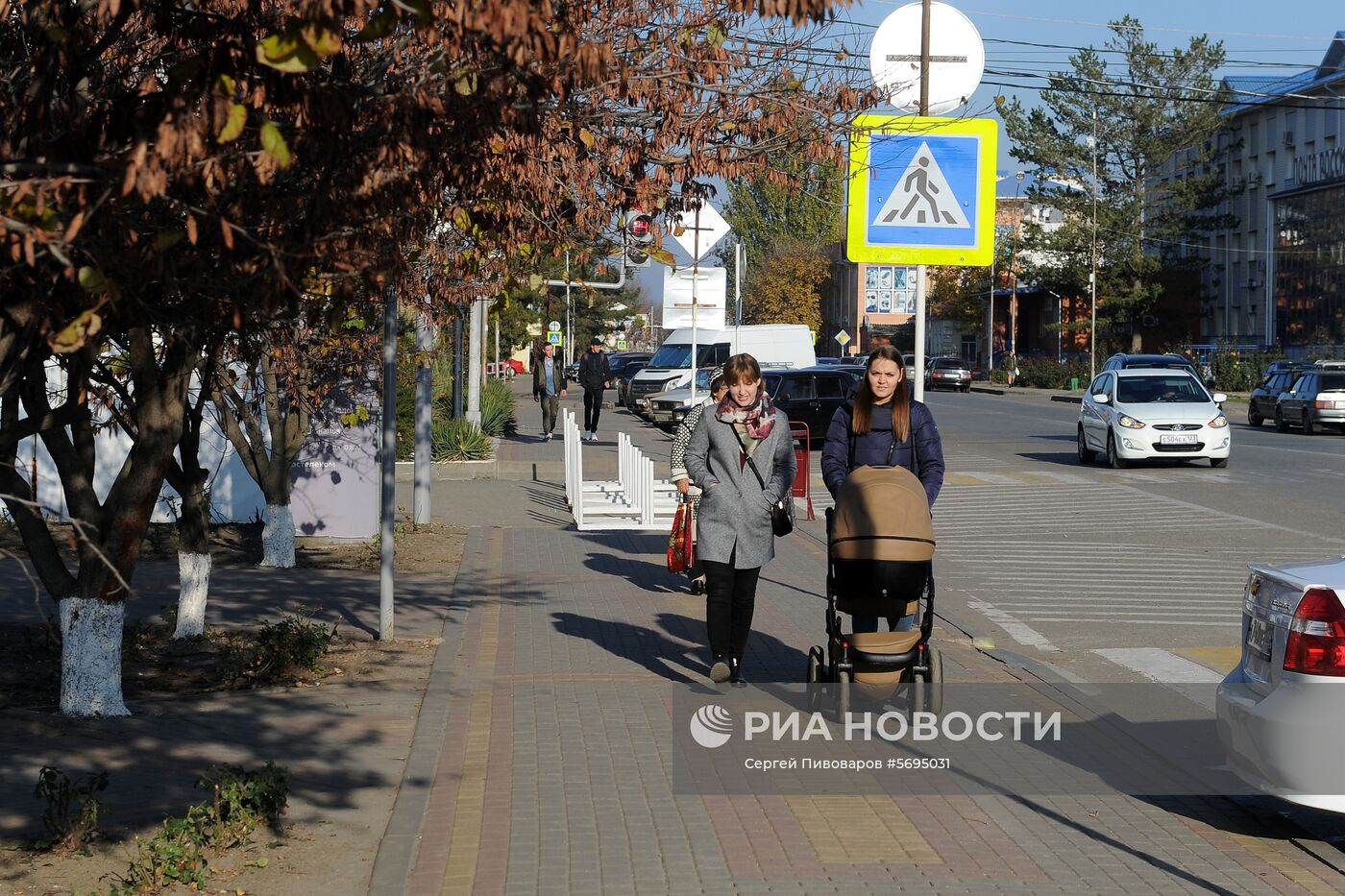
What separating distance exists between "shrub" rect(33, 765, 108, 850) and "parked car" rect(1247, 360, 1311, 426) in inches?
1493

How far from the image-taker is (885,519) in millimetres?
7070

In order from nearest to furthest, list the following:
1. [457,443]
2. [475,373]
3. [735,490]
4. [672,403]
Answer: [735,490] < [457,443] < [475,373] < [672,403]

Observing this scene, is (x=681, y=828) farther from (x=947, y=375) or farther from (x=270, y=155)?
(x=947, y=375)

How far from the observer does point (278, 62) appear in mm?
3658

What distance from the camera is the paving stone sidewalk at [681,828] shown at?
526cm

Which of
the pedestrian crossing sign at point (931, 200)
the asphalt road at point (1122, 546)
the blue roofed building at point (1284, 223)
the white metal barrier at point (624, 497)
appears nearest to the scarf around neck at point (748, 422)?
the asphalt road at point (1122, 546)

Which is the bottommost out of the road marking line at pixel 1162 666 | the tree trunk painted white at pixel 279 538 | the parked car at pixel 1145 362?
the road marking line at pixel 1162 666

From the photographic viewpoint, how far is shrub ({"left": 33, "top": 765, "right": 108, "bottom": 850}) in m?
5.45

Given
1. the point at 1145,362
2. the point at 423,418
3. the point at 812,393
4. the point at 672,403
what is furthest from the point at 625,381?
the point at 423,418

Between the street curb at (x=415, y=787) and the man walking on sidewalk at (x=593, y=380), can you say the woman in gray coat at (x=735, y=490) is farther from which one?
the man walking on sidewalk at (x=593, y=380)

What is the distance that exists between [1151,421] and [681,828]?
808 inches

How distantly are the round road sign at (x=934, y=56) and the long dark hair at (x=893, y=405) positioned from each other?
196 centimetres

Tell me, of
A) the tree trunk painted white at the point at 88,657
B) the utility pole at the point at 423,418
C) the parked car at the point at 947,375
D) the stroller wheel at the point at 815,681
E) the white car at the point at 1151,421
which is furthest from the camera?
the parked car at the point at 947,375

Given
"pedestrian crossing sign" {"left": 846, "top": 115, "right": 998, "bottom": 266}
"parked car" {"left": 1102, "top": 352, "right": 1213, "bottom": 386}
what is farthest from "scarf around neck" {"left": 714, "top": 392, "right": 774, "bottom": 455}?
"parked car" {"left": 1102, "top": 352, "right": 1213, "bottom": 386}
